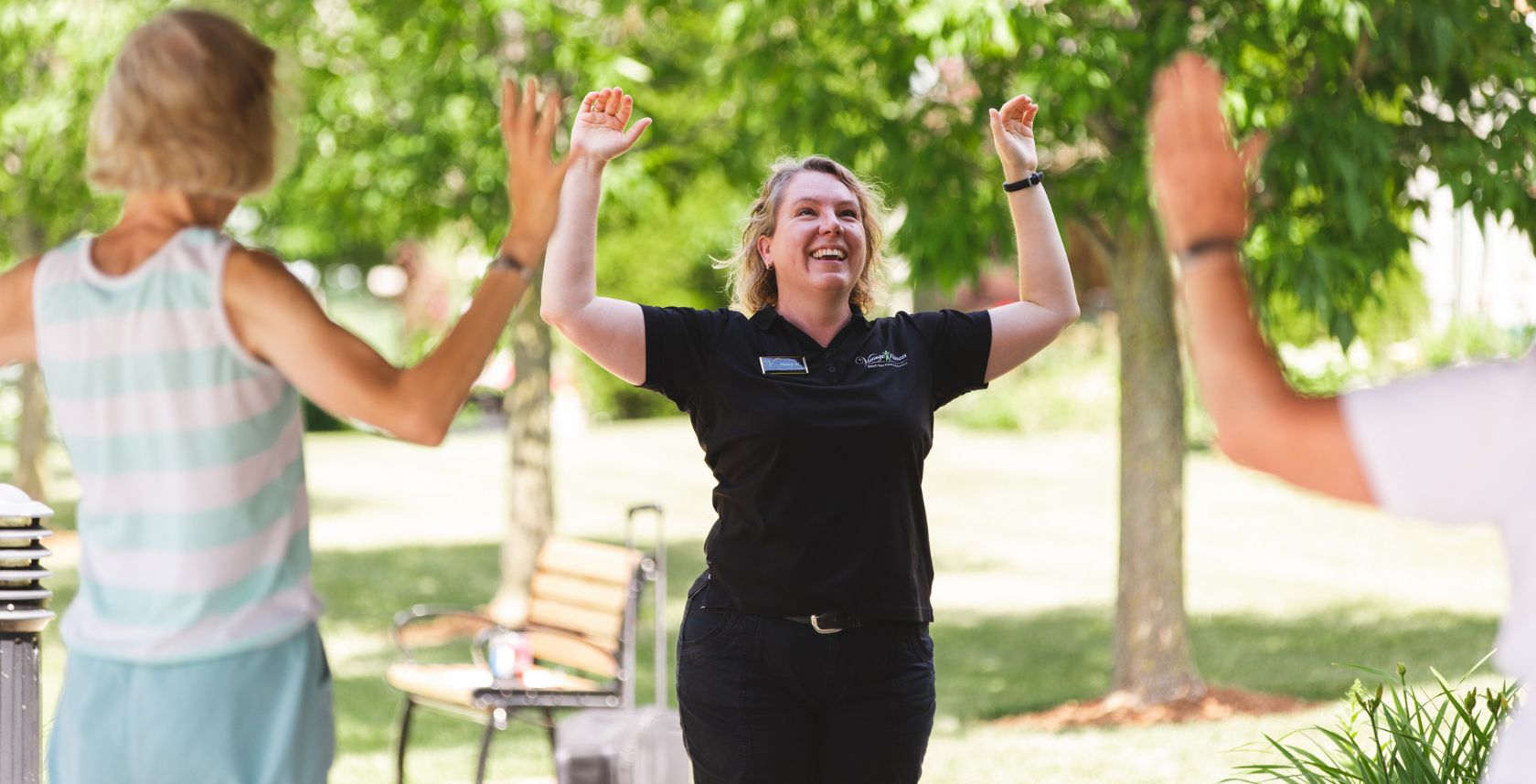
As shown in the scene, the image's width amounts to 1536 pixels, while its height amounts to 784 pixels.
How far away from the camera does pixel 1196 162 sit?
1.78m

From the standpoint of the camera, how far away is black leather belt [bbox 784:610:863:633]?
317 cm

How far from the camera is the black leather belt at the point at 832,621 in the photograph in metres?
3.17

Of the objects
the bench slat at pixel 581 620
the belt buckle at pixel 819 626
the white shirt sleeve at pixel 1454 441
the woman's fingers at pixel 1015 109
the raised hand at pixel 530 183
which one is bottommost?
the bench slat at pixel 581 620

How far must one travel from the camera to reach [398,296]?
37.6m

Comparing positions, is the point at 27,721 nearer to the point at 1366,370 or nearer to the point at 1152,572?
the point at 1152,572

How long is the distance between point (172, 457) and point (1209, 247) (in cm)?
122

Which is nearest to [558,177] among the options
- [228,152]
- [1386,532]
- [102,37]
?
[228,152]

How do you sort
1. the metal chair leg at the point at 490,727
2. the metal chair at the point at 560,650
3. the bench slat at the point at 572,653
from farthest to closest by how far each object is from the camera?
the bench slat at the point at 572,653 → the metal chair at the point at 560,650 → the metal chair leg at the point at 490,727

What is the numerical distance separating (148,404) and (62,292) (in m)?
0.19

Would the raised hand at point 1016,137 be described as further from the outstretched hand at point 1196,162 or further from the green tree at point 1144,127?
the green tree at point 1144,127

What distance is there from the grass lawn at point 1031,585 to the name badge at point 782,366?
3813mm

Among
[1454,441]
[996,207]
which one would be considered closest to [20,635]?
[1454,441]

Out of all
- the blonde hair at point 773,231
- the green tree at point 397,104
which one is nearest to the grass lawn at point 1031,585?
the green tree at point 397,104

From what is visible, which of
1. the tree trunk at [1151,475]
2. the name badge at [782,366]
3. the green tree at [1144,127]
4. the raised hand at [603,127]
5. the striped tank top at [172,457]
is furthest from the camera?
the tree trunk at [1151,475]
